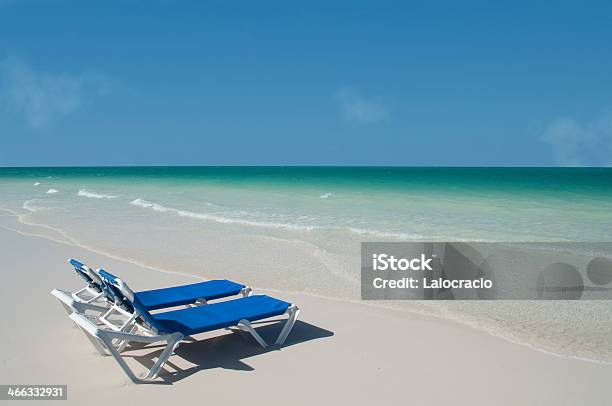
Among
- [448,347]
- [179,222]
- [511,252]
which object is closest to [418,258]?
[511,252]

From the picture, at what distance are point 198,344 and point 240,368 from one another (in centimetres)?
76

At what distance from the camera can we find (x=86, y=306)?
4.87m

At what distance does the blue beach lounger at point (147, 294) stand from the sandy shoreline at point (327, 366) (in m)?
0.41

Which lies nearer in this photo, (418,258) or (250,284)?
(250,284)

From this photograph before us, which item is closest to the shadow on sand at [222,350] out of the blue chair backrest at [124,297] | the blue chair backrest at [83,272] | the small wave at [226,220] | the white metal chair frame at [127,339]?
the white metal chair frame at [127,339]

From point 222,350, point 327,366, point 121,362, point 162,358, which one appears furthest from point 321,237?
point 121,362

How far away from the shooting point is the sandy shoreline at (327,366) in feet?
13.0

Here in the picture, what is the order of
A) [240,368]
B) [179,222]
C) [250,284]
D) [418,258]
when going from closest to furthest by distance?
1. [240,368]
2. [250,284]
3. [418,258]
4. [179,222]

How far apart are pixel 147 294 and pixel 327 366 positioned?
231 cm

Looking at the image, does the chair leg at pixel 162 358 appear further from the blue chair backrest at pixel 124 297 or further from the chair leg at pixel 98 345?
the chair leg at pixel 98 345

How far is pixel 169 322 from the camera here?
14.7 ft

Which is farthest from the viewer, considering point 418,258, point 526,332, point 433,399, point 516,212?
point 516,212

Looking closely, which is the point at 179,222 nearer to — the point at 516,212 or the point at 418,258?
the point at 418,258

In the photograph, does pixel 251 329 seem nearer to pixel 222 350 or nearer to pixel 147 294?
pixel 222 350
